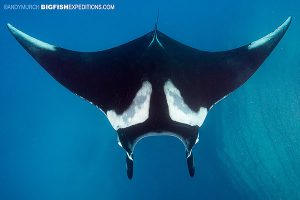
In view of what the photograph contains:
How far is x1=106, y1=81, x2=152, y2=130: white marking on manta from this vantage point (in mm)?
1548

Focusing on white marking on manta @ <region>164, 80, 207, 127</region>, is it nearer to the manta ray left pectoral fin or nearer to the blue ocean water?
the manta ray left pectoral fin

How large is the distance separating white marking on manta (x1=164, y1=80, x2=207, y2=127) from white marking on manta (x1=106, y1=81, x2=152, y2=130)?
88mm

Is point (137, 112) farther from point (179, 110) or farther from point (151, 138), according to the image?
point (151, 138)

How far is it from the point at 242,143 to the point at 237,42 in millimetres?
738

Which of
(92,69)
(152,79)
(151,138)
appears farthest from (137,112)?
(151,138)

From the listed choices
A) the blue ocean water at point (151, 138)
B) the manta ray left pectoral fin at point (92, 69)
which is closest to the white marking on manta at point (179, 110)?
the manta ray left pectoral fin at point (92, 69)

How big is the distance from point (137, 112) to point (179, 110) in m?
0.19

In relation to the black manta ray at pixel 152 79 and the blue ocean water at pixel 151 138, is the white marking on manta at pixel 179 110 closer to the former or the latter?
the black manta ray at pixel 152 79

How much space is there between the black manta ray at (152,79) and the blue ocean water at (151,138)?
2.81ft

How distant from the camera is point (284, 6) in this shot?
99.9 inches

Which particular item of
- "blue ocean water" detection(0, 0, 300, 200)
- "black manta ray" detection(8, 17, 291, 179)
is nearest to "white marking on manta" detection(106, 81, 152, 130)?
"black manta ray" detection(8, 17, 291, 179)

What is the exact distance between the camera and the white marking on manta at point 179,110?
1.56 m

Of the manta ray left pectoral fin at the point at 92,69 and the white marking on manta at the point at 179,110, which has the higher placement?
the manta ray left pectoral fin at the point at 92,69

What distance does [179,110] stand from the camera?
5.22ft
